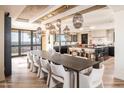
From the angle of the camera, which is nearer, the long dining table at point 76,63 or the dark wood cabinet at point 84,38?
the long dining table at point 76,63

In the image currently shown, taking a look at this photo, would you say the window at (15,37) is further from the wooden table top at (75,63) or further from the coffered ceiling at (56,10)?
the wooden table top at (75,63)

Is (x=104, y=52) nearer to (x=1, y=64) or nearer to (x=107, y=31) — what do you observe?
(x=107, y=31)

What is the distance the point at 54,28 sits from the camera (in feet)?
19.1

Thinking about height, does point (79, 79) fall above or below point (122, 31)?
below

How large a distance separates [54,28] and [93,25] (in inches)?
212

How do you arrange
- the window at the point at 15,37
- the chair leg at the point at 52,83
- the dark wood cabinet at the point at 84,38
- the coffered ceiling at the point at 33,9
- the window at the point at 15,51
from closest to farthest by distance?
the chair leg at the point at 52,83 < the coffered ceiling at the point at 33,9 < the window at the point at 15,51 < the window at the point at 15,37 < the dark wood cabinet at the point at 84,38

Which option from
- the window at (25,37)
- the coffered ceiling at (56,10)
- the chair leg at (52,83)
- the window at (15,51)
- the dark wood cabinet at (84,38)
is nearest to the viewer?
the chair leg at (52,83)

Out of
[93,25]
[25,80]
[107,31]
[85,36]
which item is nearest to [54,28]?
[25,80]

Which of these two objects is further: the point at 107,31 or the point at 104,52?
the point at 107,31

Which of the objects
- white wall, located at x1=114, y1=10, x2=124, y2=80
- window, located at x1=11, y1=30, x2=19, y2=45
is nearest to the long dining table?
white wall, located at x1=114, y1=10, x2=124, y2=80

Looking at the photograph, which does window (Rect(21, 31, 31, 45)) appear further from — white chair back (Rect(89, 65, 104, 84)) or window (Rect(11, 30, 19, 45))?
white chair back (Rect(89, 65, 104, 84))

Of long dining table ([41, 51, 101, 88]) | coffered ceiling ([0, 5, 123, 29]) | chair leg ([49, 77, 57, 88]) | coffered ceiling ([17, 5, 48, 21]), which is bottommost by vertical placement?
chair leg ([49, 77, 57, 88])

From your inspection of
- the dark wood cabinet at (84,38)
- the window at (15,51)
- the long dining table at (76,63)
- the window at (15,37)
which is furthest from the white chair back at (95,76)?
the dark wood cabinet at (84,38)
